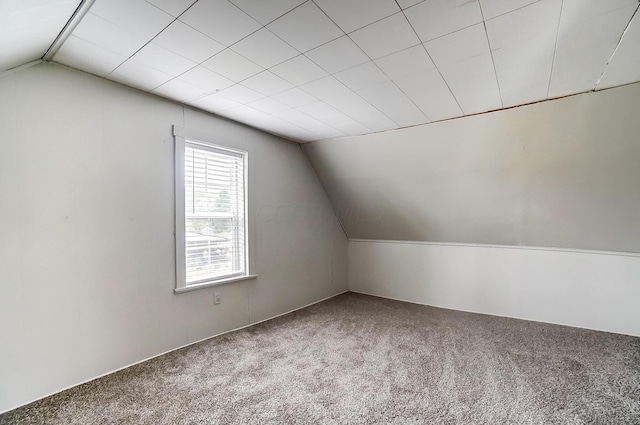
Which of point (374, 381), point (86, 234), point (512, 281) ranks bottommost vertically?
point (374, 381)

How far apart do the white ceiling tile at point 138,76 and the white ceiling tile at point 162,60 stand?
6 centimetres

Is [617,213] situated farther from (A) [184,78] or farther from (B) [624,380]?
(A) [184,78]

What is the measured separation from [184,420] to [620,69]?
3532 mm

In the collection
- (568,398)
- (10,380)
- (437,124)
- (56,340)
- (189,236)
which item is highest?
(437,124)

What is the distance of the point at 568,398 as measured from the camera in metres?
1.98

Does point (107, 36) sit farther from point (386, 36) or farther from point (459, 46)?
point (459, 46)

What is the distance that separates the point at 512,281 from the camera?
371 centimetres

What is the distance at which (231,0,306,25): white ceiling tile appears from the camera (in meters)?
1.41

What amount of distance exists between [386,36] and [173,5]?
43.4 inches

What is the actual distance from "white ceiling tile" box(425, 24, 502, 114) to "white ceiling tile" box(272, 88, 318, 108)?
1022 mm

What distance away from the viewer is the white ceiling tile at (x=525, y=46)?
1466 mm

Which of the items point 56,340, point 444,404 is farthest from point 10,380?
point 444,404

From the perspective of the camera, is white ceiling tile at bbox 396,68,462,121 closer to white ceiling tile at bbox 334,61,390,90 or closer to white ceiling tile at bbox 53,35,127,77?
white ceiling tile at bbox 334,61,390,90

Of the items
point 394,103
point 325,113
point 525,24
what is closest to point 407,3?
point 525,24
